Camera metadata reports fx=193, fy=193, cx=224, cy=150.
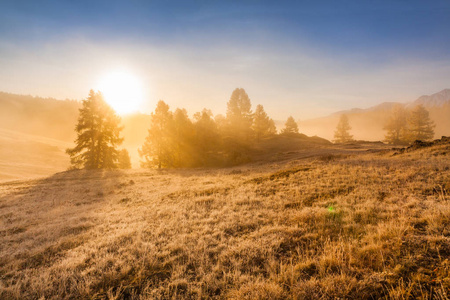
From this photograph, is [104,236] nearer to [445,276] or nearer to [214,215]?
[214,215]

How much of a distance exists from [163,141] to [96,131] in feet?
33.9

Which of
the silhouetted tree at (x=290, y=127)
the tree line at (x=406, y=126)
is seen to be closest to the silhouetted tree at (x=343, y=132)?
the tree line at (x=406, y=126)

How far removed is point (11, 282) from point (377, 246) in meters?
7.70

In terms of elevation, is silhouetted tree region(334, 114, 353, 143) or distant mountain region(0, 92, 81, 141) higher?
distant mountain region(0, 92, 81, 141)

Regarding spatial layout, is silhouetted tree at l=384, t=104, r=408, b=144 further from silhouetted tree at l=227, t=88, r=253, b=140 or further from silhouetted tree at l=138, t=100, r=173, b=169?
silhouetted tree at l=138, t=100, r=173, b=169

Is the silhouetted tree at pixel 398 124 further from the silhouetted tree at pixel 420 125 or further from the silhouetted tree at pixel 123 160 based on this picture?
the silhouetted tree at pixel 123 160

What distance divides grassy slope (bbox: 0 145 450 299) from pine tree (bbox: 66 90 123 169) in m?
25.4

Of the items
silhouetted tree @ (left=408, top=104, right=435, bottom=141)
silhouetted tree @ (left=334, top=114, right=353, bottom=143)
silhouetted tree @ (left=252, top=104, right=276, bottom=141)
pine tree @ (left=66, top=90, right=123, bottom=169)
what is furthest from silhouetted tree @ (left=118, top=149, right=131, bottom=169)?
silhouetted tree @ (left=408, top=104, right=435, bottom=141)

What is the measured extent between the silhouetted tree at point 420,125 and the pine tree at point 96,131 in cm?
7010

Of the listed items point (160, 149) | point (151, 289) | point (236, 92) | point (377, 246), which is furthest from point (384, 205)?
point (236, 92)

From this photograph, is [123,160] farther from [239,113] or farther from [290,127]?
[290,127]

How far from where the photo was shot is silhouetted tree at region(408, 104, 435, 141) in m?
49.1

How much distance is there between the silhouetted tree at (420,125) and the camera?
161 feet

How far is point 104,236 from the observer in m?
6.26
